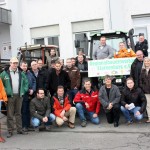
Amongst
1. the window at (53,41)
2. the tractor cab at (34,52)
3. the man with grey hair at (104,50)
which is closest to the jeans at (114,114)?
the man with grey hair at (104,50)

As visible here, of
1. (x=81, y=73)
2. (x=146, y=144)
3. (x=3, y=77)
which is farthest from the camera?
(x=81, y=73)

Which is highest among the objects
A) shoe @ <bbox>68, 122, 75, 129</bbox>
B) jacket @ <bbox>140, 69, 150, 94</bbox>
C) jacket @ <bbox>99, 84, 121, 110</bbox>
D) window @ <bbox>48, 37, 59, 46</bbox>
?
window @ <bbox>48, 37, 59, 46</bbox>

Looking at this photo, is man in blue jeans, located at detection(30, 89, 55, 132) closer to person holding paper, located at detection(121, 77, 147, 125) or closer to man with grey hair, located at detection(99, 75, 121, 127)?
man with grey hair, located at detection(99, 75, 121, 127)

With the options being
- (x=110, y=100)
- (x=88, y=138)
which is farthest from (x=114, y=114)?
(x=88, y=138)

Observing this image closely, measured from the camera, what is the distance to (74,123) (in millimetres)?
10008

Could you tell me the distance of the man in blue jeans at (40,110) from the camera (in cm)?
937

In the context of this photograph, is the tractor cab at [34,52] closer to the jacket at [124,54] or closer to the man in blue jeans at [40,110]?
the jacket at [124,54]

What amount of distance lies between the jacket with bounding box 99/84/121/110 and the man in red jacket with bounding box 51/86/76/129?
0.81m

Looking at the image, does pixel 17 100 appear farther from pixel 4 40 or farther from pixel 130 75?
pixel 4 40

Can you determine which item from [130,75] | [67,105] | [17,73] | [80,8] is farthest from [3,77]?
[80,8]

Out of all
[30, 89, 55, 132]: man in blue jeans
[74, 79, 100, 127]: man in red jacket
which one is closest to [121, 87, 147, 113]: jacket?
[74, 79, 100, 127]: man in red jacket

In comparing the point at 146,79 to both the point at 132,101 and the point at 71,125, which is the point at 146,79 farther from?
the point at 71,125

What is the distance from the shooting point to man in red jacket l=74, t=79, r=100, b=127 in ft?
32.2

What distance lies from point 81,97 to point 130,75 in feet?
4.93
